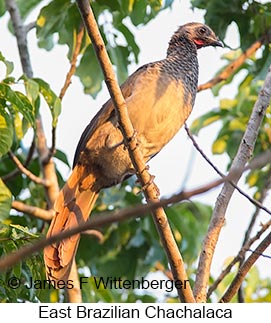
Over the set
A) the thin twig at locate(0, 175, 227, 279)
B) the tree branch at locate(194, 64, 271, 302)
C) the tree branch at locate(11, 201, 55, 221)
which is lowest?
the thin twig at locate(0, 175, 227, 279)

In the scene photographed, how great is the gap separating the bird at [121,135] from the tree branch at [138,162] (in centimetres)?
70

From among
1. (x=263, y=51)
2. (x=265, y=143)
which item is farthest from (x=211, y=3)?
(x=265, y=143)

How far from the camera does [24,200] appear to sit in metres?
5.09

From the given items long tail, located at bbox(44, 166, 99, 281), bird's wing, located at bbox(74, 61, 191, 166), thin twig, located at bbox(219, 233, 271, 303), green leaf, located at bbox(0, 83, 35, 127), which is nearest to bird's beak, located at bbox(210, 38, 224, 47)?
bird's wing, located at bbox(74, 61, 191, 166)

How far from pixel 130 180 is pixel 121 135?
988 millimetres

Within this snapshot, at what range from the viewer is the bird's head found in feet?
15.5

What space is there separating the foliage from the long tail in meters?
0.13

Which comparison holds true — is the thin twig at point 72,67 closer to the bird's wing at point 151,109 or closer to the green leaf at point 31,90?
the bird's wing at point 151,109

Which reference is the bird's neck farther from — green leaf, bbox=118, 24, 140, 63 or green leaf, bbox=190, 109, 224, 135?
green leaf, bbox=190, 109, 224, 135

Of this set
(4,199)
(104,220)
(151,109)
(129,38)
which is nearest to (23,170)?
(151,109)

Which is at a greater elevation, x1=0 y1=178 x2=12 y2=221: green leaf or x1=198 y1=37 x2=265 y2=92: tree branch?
x1=198 y1=37 x2=265 y2=92: tree branch

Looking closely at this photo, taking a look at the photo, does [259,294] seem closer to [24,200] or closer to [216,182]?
[24,200]
